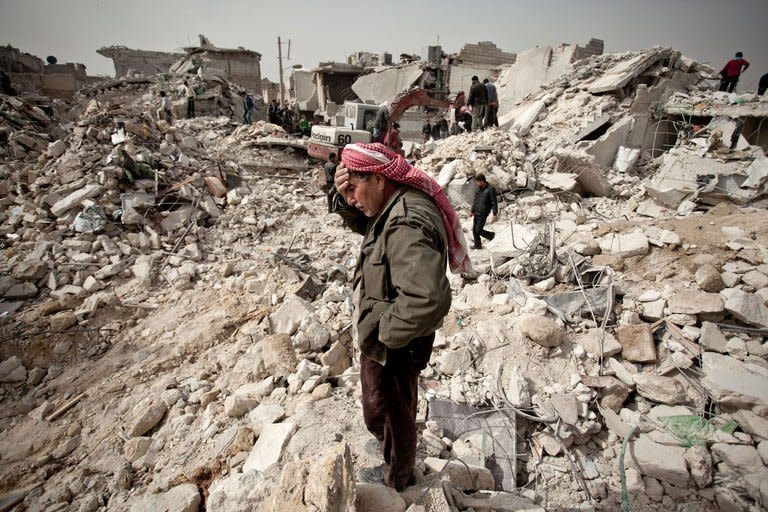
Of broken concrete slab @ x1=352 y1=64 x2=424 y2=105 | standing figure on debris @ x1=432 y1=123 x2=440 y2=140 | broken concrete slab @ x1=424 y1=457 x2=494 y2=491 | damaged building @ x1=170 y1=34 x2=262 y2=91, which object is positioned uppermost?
damaged building @ x1=170 y1=34 x2=262 y2=91

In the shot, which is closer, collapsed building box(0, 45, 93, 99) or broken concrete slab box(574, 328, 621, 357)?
broken concrete slab box(574, 328, 621, 357)

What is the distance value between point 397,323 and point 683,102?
9.31 metres

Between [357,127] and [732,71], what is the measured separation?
8.62m

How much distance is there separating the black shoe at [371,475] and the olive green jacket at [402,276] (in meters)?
0.75

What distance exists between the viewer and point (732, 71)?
7.84 m

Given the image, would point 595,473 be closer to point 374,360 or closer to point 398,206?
point 374,360

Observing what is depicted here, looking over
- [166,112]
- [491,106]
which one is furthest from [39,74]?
[491,106]

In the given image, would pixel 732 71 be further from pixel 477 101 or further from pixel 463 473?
pixel 463 473

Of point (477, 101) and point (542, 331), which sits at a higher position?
point (477, 101)

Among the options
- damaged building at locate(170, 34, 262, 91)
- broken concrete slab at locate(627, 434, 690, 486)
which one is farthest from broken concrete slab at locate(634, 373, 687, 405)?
damaged building at locate(170, 34, 262, 91)

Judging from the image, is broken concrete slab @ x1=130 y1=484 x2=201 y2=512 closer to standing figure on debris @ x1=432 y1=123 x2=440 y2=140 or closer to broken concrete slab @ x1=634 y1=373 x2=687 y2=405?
broken concrete slab @ x1=634 y1=373 x2=687 y2=405

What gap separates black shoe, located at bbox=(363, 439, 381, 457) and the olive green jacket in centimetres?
87

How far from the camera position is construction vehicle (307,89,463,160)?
9.09 m

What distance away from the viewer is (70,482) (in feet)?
7.45
